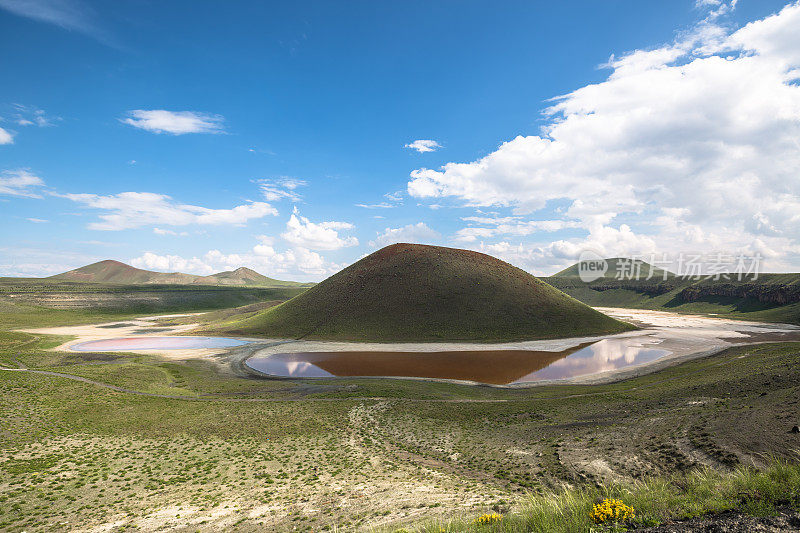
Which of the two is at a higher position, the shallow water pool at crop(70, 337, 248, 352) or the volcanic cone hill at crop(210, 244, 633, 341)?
the volcanic cone hill at crop(210, 244, 633, 341)

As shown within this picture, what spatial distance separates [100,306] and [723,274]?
343m

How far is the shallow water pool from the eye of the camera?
7162cm

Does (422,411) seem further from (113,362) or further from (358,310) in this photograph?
(358,310)

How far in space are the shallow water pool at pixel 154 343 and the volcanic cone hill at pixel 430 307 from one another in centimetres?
1070

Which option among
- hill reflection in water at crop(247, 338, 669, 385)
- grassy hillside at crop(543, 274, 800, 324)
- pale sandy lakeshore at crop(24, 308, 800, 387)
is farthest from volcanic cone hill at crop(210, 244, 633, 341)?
grassy hillside at crop(543, 274, 800, 324)

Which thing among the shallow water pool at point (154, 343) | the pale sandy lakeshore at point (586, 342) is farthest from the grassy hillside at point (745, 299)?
the shallow water pool at point (154, 343)

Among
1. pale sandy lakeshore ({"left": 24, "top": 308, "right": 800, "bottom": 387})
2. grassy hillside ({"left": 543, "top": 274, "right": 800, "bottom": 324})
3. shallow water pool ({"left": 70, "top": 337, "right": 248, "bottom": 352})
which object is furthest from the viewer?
grassy hillside ({"left": 543, "top": 274, "right": 800, "bottom": 324})

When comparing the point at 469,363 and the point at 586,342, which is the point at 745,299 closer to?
the point at 586,342

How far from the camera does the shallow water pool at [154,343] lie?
235 ft

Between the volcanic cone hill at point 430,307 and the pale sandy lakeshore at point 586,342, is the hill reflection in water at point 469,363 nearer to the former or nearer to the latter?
the pale sandy lakeshore at point 586,342

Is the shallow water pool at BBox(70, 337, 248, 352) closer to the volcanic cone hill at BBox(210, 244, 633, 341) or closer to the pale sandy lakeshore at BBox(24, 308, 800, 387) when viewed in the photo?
the pale sandy lakeshore at BBox(24, 308, 800, 387)

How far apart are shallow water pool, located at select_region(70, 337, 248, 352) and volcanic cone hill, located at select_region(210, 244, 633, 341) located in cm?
1070

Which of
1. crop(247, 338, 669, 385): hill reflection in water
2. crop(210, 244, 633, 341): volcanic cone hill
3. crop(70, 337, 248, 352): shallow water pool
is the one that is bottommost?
crop(70, 337, 248, 352): shallow water pool

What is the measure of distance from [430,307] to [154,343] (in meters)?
70.8
